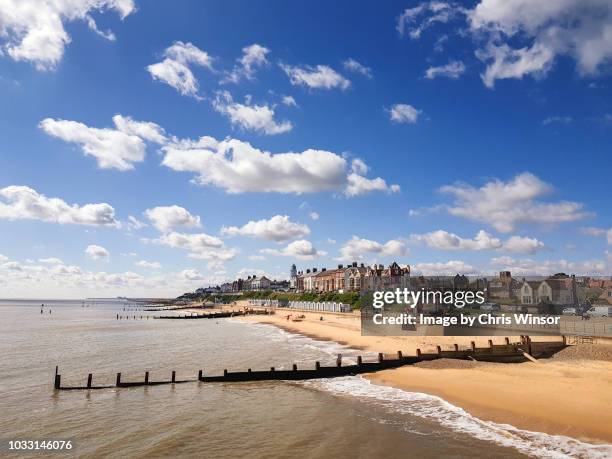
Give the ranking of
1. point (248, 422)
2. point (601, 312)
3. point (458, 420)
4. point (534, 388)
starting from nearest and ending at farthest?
point (458, 420) → point (248, 422) → point (534, 388) → point (601, 312)

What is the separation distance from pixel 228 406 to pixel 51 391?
1401cm

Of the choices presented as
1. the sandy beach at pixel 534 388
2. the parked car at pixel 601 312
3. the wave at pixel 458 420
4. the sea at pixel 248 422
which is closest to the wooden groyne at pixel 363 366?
the sea at pixel 248 422

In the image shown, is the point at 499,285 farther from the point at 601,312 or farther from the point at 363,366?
the point at 363,366

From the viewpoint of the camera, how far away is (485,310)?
3157 inches

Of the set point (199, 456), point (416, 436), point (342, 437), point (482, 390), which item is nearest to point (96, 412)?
point (199, 456)

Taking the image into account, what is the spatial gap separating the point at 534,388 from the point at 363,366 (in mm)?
12147

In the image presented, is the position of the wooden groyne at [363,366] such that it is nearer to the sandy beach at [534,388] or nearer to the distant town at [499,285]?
the sandy beach at [534,388]

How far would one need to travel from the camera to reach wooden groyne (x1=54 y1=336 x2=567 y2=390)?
3048cm

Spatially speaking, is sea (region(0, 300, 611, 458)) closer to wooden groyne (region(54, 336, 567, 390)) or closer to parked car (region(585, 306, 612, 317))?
wooden groyne (region(54, 336, 567, 390))

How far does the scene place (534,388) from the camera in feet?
86.1

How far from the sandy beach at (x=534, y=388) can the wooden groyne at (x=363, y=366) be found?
104 centimetres

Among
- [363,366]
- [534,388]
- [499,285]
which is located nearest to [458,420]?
[534,388]

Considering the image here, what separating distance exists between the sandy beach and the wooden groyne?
3.42 feet

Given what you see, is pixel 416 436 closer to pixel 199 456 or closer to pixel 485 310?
pixel 199 456
